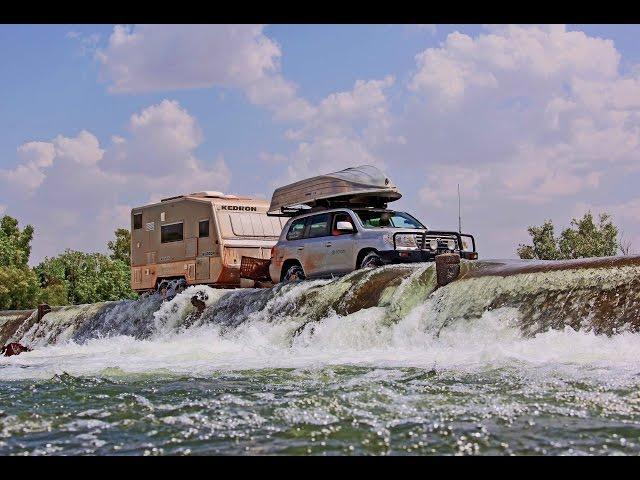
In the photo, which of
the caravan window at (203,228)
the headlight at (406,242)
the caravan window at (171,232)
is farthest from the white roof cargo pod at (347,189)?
the caravan window at (171,232)

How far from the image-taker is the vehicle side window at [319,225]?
61.4 feet

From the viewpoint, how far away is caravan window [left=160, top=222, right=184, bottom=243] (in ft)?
80.1

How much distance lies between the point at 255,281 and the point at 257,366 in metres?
10.9

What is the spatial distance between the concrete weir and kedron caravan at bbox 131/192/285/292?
5.89 feet

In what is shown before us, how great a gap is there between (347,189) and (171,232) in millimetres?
7352

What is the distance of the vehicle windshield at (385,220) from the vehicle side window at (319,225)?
78 cm

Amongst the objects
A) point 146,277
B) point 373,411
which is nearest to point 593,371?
point 373,411

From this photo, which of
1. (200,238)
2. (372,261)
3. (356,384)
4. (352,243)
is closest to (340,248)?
(352,243)

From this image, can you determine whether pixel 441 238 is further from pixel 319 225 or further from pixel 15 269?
pixel 15 269

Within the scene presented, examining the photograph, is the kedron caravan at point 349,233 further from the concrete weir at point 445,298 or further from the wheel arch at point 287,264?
the concrete weir at point 445,298

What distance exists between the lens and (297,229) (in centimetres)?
1953

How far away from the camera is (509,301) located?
1339cm

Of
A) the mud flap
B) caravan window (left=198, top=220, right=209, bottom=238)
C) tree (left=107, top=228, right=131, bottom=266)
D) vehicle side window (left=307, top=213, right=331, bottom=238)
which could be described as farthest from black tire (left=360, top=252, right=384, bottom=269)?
tree (left=107, top=228, right=131, bottom=266)
